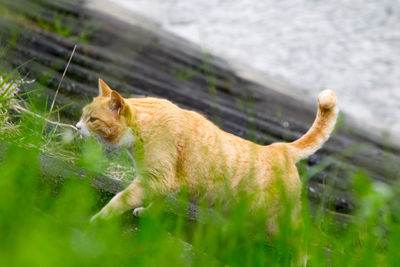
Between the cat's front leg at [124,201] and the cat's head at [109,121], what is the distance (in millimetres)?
258

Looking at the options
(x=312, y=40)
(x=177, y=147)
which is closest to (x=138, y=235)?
(x=177, y=147)

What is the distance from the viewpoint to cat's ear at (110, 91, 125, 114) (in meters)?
2.02

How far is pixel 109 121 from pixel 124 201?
67 cm

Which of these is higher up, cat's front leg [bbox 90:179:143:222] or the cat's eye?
the cat's eye

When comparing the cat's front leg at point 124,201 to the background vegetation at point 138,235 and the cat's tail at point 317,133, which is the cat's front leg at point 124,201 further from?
the cat's tail at point 317,133

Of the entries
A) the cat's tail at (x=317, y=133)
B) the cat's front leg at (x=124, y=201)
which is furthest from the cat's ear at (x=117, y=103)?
the cat's tail at (x=317, y=133)

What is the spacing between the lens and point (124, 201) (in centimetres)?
146

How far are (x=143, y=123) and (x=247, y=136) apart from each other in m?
1.28

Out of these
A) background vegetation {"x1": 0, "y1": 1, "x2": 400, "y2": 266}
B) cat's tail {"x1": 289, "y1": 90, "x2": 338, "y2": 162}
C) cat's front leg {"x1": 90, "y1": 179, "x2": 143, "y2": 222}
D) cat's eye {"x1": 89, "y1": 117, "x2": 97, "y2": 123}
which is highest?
cat's tail {"x1": 289, "y1": 90, "x2": 338, "y2": 162}

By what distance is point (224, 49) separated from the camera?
242 inches

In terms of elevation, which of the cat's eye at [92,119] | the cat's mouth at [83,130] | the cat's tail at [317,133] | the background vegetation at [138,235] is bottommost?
the cat's mouth at [83,130]

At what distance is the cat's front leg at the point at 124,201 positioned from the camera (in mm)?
1473

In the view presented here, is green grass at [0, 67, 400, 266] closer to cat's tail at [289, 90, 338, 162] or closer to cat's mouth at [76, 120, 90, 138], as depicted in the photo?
cat's mouth at [76, 120, 90, 138]

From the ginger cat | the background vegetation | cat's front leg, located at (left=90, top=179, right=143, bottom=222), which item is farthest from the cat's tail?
cat's front leg, located at (left=90, top=179, right=143, bottom=222)
